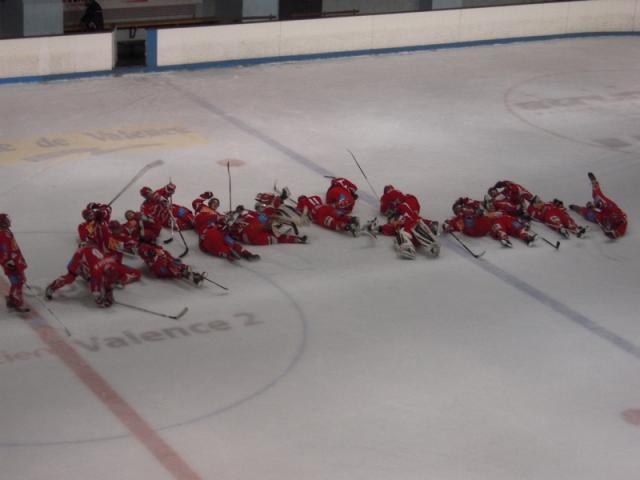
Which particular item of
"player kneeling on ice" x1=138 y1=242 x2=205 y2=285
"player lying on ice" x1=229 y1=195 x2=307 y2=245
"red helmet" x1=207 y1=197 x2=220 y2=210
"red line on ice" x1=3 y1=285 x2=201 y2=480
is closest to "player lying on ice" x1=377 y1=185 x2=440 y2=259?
"player lying on ice" x1=229 y1=195 x2=307 y2=245

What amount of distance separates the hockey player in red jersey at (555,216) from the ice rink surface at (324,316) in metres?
0.21

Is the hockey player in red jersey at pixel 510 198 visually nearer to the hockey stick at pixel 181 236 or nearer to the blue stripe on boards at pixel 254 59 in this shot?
the hockey stick at pixel 181 236

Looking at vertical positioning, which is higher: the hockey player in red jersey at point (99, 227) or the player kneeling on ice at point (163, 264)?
the hockey player in red jersey at point (99, 227)

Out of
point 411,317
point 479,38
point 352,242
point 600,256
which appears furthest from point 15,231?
point 479,38

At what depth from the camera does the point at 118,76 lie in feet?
44.4

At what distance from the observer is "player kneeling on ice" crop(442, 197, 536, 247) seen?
931 centimetres

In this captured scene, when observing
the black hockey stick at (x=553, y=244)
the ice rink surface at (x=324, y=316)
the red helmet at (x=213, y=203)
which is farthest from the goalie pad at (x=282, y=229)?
the black hockey stick at (x=553, y=244)

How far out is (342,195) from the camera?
955 cm

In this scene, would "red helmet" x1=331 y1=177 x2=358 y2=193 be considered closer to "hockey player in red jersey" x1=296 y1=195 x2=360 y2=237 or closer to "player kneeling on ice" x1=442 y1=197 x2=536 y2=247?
"hockey player in red jersey" x1=296 y1=195 x2=360 y2=237

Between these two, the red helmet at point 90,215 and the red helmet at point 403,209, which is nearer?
the red helmet at point 90,215

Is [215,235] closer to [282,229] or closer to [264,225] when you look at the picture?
[264,225]

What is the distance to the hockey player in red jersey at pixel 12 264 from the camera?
752 cm

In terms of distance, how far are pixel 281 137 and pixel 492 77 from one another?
3658 millimetres

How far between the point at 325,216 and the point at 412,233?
739 millimetres
